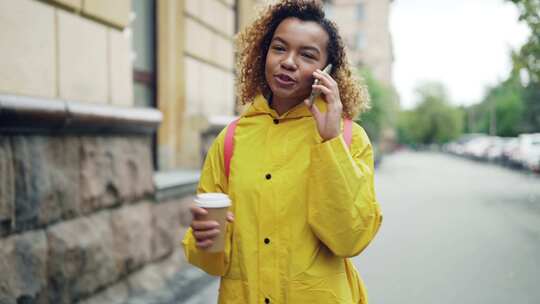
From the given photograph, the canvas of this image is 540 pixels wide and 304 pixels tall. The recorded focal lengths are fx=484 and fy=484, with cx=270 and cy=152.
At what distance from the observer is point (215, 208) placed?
1554 millimetres

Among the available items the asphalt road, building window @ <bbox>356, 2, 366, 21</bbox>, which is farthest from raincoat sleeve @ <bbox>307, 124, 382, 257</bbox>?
building window @ <bbox>356, 2, 366, 21</bbox>

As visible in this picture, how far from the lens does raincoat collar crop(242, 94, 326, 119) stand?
1.70 metres

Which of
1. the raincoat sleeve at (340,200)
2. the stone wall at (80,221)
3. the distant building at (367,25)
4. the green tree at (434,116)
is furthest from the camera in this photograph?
the green tree at (434,116)

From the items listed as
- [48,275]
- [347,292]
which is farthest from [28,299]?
[347,292]

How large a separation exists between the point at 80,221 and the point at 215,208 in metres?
2.38

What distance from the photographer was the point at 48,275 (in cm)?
320

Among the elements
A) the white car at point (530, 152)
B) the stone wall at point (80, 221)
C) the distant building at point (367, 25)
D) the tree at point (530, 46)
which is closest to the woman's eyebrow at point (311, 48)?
the stone wall at point (80, 221)

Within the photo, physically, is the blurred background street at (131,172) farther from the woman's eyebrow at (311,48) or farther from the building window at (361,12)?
the building window at (361,12)

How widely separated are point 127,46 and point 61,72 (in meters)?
0.95

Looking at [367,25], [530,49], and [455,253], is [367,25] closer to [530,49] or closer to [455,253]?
[530,49]

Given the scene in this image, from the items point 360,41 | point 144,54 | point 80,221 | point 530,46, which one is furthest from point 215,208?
point 360,41

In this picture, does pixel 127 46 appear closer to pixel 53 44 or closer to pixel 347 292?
pixel 53 44

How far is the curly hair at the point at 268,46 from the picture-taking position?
1.80 meters

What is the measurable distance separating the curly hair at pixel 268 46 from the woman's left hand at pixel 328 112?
0.91ft
